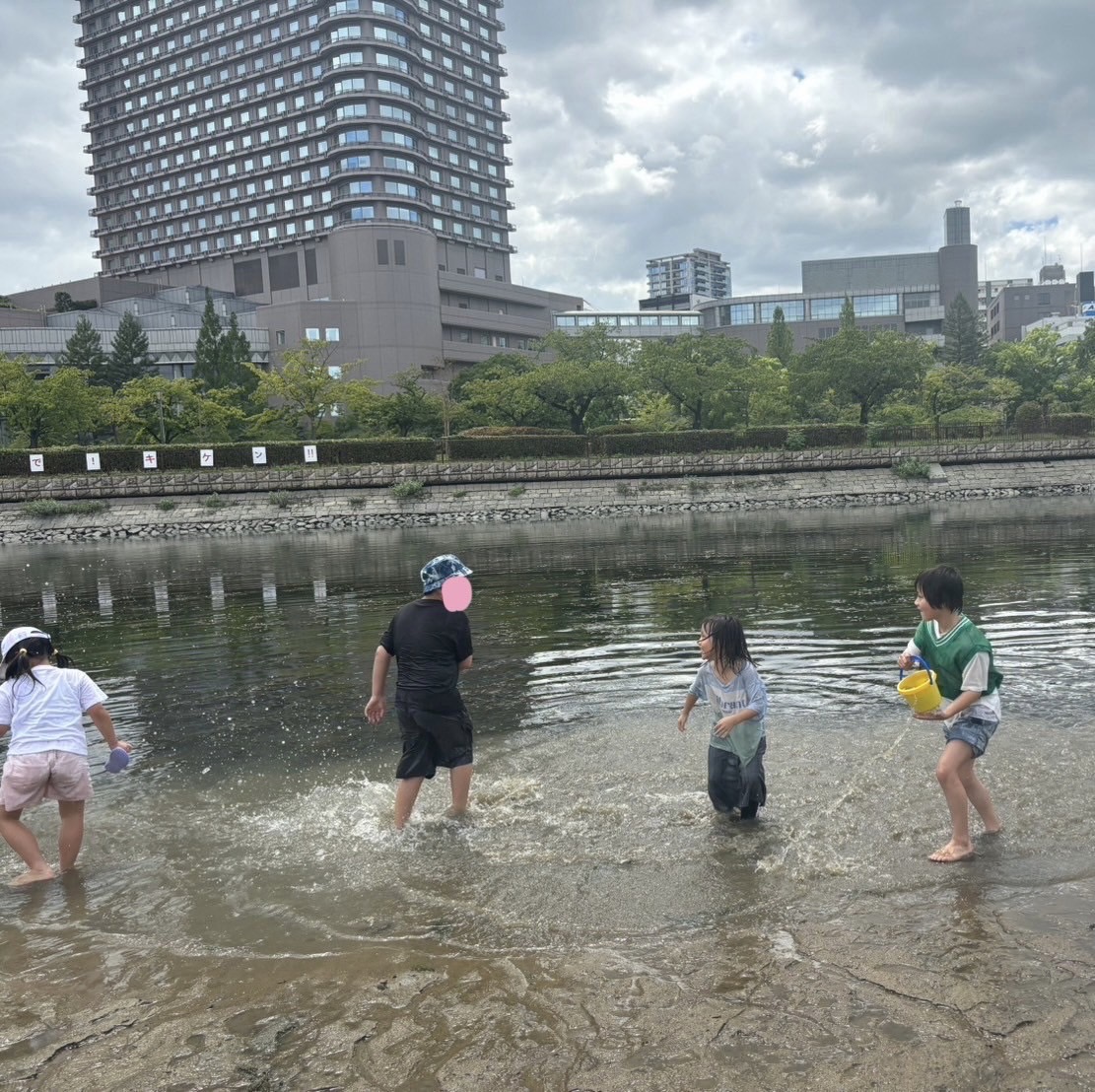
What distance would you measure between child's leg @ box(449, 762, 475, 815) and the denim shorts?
342 cm

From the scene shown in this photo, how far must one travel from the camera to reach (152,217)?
112 metres

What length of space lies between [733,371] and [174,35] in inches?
3555

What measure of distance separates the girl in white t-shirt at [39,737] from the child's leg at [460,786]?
2402mm

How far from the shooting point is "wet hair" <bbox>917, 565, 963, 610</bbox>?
5557mm

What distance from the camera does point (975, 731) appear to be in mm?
5652

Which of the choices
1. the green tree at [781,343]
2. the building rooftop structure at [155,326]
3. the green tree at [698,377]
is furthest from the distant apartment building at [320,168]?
the green tree at [698,377]

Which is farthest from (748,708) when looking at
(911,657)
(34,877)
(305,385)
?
(305,385)

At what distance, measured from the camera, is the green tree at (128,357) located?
78750 millimetres

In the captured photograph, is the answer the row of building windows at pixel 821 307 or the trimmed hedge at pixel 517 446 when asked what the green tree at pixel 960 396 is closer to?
the trimmed hedge at pixel 517 446

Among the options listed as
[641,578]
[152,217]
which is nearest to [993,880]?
[641,578]

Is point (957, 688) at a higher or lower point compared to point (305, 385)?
lower

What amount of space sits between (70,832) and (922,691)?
580 centimetres

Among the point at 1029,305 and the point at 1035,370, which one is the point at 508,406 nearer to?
the point at 1035,370

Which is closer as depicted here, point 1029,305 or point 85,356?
point 85,356
